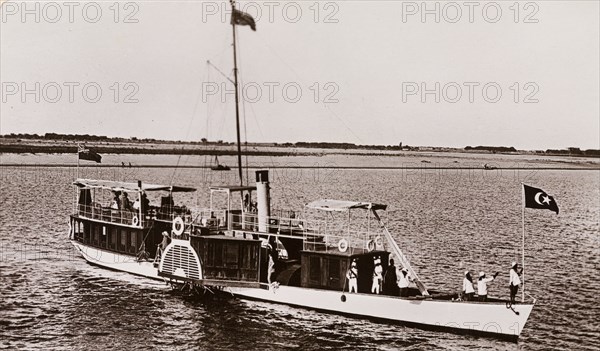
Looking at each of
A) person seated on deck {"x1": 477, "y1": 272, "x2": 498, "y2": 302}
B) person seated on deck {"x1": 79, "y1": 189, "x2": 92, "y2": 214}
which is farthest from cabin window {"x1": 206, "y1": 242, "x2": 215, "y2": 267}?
person seated on deck {"x1": 79, "y1": 189, "x2": 92, "y2": 214}

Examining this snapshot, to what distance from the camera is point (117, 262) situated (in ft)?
127

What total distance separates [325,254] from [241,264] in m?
4.55

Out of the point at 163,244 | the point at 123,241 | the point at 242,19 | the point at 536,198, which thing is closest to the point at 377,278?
the point at 536,198

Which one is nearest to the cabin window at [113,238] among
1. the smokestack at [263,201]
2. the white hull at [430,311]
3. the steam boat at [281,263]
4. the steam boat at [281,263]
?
the steam boat at [281,263]

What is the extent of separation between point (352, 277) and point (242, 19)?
623 inches

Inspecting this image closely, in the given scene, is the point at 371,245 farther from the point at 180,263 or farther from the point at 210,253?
the point at 180,263

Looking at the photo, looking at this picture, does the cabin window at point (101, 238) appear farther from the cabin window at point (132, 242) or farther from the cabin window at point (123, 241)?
the cabin window at point (132, 242)

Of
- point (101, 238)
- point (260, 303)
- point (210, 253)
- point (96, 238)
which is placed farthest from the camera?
point (96, 238)

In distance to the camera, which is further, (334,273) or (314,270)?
(314,270)

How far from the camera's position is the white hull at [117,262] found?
3656cm

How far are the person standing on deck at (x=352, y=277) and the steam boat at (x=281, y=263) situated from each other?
5 centimetres

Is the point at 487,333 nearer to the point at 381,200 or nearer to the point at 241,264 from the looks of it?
the point at 241,264

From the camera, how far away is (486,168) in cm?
19488

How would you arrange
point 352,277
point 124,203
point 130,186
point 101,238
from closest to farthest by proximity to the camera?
point 352,277 → point 130,186 → point 124,203 → point 101,238
